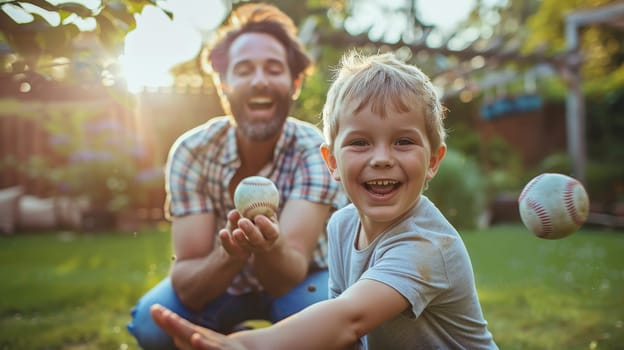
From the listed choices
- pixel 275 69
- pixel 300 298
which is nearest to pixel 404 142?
pixel 300 298

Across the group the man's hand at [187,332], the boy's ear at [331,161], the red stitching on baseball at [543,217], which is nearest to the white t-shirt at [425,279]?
the boy's ear at [331,161]

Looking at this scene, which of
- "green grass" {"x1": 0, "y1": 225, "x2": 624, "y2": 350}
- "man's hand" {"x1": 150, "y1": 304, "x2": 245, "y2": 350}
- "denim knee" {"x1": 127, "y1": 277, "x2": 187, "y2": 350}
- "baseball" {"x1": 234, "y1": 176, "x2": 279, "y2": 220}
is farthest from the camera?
"green grass" {"x1": 0, "y1": 225, "x2": 624, "y2": 350}

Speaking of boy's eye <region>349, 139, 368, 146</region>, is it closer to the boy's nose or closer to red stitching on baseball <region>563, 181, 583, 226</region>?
the boy's nose

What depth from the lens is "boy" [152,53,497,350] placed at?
5.29ft

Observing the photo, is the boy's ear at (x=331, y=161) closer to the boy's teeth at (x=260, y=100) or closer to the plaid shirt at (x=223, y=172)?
the plaid shirt at (x=223, y=172)

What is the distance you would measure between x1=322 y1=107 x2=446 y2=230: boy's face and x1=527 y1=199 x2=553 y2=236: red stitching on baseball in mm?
463

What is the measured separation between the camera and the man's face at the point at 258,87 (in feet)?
9.39

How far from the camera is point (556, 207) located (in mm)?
1974

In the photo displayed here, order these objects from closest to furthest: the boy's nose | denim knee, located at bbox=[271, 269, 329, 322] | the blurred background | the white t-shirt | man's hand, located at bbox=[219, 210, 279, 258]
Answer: the white t-shirt, the boy's nose, man's hand, located at bbox=[219, 210, 279, 258], denim knee, located at bbox=[271, 269, 329, 322], the blurred background

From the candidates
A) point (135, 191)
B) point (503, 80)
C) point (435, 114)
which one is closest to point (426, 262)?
point (435, 114)

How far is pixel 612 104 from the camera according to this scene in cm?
1560

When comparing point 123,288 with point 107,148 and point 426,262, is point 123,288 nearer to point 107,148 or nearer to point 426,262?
point 426,262

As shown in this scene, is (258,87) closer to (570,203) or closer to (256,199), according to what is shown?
(256,199)

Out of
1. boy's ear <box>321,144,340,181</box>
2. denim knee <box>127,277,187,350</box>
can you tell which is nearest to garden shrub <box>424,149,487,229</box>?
denim knee <box>127,277,187,350</box>
